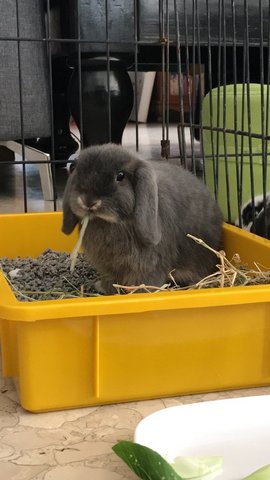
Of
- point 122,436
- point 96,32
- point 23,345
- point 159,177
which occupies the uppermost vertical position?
point 96,32

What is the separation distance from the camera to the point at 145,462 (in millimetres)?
675

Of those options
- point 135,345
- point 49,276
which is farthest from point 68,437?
point 49,276

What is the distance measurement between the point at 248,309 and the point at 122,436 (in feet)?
0.86

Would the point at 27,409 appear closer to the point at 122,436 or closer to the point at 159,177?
the point at 122,436

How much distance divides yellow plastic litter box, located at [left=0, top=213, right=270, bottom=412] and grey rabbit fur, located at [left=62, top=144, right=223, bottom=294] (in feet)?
0.65

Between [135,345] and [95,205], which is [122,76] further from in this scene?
[135,345]

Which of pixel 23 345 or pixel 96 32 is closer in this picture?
pixel 23 345

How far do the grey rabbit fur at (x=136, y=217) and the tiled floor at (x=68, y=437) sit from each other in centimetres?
26

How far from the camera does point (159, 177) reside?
4.00 ft

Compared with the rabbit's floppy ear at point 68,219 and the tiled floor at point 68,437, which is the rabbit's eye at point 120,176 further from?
the tiled floor at point 68,437

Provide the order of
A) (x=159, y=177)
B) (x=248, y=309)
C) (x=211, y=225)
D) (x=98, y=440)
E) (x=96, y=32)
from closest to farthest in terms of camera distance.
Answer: (x=98, y=440)
(x=248, y=309)
(x=159, y=177)
(x=211, y=225)
(x=96, y=32)

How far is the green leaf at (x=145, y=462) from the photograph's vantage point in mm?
656

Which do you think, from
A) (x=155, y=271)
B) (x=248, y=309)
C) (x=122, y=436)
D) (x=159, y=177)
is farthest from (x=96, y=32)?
(x=122, y=436)

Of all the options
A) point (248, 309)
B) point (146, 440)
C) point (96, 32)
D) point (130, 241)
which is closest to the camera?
→ point (146, 440)
